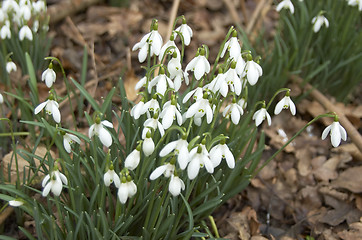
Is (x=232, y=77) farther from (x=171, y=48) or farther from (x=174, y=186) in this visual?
(x=174, y=186)

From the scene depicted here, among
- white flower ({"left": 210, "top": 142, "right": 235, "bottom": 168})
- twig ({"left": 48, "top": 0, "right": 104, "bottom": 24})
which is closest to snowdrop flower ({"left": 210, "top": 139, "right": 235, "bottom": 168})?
white flower ({"left": 210, "top": 142, "right": 235, "bottom": 168})

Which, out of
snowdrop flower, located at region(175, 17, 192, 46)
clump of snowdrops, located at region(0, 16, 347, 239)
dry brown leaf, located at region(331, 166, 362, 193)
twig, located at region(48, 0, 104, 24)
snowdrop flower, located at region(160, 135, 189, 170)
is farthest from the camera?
twig, located at region(48, 0, 104, 24)

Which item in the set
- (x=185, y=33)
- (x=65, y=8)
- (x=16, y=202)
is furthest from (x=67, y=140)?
(x=65, y=8)

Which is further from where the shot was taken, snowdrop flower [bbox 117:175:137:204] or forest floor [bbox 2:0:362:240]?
forest floor [bbox 2:0:362:240]

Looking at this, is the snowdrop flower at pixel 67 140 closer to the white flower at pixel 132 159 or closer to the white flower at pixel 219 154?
the white flower at pixel 132 159

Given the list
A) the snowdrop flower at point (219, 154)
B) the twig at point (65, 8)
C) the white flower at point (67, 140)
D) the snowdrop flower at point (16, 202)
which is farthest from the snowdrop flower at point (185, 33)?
the twig at point (65, 8)

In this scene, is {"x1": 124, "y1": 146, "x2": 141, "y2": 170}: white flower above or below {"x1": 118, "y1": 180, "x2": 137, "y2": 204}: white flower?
above

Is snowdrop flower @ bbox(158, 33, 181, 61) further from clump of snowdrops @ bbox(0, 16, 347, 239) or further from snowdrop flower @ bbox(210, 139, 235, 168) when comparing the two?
snowdrop flower @ bbox(210, 139, 235, 168)
